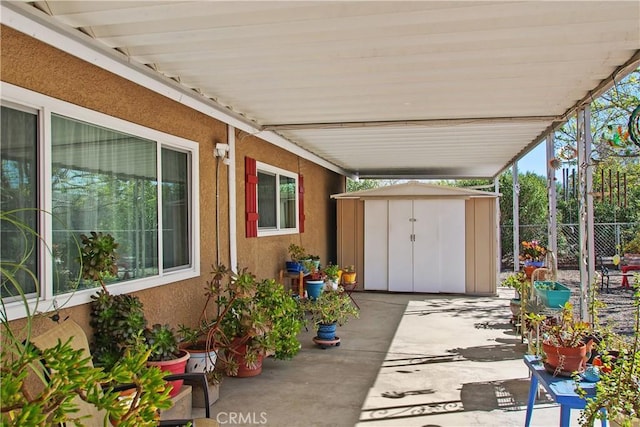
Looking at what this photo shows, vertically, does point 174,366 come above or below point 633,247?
below

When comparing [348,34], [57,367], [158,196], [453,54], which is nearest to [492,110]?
[453,54]

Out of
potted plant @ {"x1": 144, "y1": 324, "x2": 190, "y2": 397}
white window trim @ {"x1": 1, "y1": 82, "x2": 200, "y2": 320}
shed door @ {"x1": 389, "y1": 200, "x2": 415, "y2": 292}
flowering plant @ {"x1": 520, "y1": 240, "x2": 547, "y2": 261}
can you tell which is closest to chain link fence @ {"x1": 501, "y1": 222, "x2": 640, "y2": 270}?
shed door @ {"x1": 389, "y1": 200, "x2": 415, "y2": 292}

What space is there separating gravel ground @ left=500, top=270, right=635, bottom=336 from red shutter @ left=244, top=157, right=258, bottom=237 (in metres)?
4.38

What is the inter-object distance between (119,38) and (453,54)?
7.43 ft

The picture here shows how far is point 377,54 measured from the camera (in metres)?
3.52

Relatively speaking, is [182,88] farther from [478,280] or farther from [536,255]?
[478,280]

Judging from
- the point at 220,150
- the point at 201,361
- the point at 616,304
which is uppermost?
the point at 220,150

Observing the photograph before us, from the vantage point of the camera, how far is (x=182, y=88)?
14.3 feet

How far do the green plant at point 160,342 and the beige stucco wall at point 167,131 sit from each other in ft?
1.43

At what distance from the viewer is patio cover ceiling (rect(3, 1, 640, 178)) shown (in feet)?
9.26

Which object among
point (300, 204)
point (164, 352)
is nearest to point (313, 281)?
point (300, 204)

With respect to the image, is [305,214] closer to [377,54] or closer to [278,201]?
[278,201]

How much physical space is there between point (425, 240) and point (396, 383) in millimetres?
5797

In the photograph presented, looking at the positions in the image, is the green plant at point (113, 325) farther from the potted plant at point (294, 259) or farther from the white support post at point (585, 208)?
the potted plant at point (294, 259)
